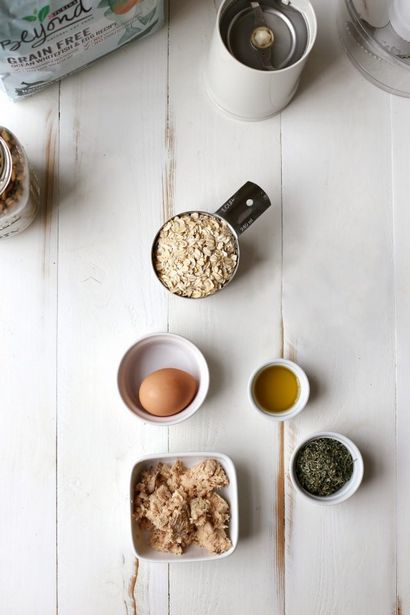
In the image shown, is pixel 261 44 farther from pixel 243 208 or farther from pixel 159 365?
pixel 159 365

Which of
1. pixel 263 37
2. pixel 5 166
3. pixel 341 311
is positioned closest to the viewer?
pixel 5 166

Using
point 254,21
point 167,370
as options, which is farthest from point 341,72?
point 167,370

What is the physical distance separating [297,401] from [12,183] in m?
0.62

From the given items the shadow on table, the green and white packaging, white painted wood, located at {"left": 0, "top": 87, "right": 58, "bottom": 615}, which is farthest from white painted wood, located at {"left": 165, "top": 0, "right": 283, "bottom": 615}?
white painted wood, located at {"left": 0, "top": 87, "right": 58, "bottom": 615}

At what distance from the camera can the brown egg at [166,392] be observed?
3.56 feet

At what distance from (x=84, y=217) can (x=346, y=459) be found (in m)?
0.65

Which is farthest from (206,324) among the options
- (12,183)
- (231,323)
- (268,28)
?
(268,28)

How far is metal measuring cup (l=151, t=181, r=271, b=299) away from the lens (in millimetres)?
1108

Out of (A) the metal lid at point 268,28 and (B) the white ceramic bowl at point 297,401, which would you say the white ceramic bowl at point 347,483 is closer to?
→ (B) the white ceramic bowl at point 297,401

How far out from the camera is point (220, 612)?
1186 mm

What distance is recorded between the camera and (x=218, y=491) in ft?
3.78

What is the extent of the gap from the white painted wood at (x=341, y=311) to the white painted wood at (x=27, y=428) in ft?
1.44

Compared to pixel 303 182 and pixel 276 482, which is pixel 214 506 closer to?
pixel 276 482

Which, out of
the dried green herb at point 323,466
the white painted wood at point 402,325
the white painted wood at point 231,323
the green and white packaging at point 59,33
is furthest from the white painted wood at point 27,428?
the white painted wood at point 402,325
